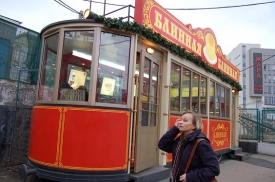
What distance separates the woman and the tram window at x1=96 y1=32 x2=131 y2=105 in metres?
2.29

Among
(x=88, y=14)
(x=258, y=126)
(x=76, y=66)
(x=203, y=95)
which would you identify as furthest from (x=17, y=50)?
(x=258, y=126)

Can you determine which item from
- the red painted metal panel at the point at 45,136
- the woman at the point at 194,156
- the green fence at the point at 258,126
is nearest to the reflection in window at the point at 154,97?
the red painted metal panel at the point at 45,136

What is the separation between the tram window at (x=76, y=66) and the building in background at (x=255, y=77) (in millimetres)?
68371

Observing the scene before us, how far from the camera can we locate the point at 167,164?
6.14 metres

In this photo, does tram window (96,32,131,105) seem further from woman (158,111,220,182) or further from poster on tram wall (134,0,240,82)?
woman (158,111,220,182)

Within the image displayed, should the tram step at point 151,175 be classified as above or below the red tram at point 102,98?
below

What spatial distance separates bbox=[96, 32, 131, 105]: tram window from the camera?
4.74 metres

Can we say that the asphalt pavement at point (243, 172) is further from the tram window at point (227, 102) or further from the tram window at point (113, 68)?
the tram window at point (113, 68)

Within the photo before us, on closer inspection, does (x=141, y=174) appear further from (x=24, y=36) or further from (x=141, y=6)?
(x=24, y=36)

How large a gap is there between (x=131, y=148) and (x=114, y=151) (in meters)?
0.51

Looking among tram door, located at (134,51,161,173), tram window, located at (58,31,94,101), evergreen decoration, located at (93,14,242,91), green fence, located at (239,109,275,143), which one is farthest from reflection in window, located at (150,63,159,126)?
green fence, located at (239,109,275,143)

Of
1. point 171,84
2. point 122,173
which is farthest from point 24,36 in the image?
point 122,173

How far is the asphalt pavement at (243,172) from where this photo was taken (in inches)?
211

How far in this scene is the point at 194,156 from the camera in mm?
2363
